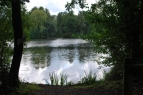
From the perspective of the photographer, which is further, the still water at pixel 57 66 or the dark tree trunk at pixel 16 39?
the still water at pixel 57 66

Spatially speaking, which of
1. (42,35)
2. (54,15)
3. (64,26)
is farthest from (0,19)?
(54,15)

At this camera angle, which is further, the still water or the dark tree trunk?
the still water

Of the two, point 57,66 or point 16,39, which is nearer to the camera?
point 16,39

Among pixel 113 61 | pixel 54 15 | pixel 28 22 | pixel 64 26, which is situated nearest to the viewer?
pixel 113 61

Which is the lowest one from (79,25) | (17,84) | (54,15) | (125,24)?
(17,84)

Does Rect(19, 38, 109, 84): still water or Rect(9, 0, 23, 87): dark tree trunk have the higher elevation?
Rect(9, 0, 23, 87): dark tree trunk

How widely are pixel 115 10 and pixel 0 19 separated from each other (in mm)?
3267

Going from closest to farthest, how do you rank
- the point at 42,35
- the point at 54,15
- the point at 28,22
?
the point at 28,22
the point at 42,35
the point at 54,15

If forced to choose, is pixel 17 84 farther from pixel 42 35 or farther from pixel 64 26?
pixel 64 26

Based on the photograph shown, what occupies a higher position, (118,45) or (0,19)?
(0,19)

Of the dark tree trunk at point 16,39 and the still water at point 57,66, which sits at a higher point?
the dark tree trunk at point 16,39

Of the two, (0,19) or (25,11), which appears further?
(25,11)

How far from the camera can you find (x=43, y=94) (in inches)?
192

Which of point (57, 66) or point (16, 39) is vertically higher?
point (16, 39)
